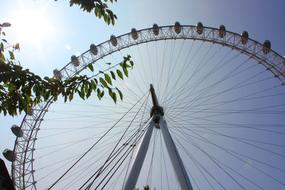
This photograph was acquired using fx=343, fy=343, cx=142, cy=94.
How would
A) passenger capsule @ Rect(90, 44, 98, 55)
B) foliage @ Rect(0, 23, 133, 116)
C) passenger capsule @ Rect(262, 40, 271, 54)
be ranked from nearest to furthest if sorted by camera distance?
foliage @ Rect(0, 23, 133, 116) → passenger capsule @ Rect(262, 40, 271, 54) → passenger capsule @ Rect(90, 44, 98, 55)

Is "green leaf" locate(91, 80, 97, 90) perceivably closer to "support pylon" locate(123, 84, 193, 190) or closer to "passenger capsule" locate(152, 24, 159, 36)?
"support pylon" locate(123, 84, 193, 190)

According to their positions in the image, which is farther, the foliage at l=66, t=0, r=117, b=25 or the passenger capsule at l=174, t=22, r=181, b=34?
the passenger capsule at l=174, t=22, r=181, b=34

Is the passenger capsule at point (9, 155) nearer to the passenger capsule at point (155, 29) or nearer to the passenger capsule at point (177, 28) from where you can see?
the passenger capsule at point (155, 29)

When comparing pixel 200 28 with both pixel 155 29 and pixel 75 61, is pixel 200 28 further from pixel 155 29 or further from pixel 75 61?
pixel 75 61

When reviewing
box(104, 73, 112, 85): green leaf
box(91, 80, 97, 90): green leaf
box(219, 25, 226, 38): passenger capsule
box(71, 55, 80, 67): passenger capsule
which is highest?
box(219, 25, 226, 38): passenger capsule

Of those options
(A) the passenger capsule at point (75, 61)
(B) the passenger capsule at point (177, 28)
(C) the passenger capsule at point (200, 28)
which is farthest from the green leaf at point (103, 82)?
(A) the passenger capsule at point (75, 61)

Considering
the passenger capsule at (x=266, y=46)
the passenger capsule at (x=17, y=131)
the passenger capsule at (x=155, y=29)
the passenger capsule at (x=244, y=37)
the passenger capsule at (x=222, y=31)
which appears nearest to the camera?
the passenger capsule at (x=17, y=131)

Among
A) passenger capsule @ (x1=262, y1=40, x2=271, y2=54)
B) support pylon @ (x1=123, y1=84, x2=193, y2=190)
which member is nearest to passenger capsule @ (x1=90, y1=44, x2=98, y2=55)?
support pylon @ (x1=123, y1=84, x2=193, y2=190)

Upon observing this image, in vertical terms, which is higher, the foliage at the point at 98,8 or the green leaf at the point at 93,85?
the foliage at the point at 98,8

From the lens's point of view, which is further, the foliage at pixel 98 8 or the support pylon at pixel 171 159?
the support pylon at pixel 171 159

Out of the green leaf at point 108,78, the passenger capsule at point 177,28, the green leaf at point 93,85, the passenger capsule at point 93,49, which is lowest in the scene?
the green leaf at point 93,85

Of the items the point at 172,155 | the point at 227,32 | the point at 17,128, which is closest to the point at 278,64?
the point at 227,32

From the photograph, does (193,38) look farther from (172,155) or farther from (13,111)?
(13,111)

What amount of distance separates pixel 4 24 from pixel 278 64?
33478 millimetres
